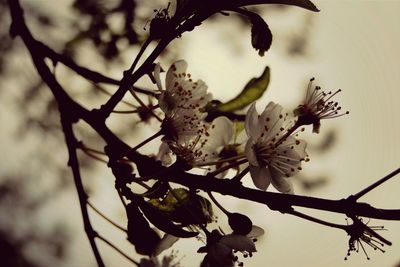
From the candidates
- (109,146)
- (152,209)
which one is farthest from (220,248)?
(109,146)

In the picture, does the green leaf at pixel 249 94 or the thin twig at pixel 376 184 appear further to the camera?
the green leaf at pixel 249 94

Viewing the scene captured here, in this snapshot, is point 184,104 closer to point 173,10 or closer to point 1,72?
point 173,10

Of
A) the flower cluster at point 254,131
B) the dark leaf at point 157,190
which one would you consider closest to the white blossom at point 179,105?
the flower cluster at point 254,131

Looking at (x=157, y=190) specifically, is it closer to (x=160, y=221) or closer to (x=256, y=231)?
(x=160, y=221)

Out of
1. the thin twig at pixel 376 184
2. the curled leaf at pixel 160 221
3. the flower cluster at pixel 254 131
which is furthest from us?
the flower cluster at pixel 254 131

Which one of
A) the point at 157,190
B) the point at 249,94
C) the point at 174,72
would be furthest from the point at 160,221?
the point at 249,94

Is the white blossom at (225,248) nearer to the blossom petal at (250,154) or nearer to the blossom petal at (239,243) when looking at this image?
the blossom petal at (239,243)

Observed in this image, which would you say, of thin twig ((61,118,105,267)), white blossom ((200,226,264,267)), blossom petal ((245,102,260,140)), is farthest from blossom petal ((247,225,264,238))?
thin twig ((61,118,105,267))

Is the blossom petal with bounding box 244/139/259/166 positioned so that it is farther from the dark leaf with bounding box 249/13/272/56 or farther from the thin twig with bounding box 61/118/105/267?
the thin twig with bounding box 61/118/105/267
